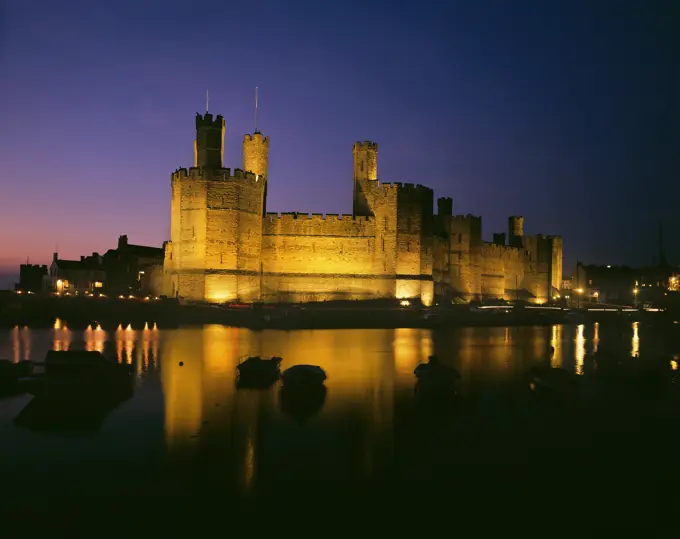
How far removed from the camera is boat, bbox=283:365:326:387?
16.5 metres

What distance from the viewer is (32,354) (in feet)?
75.3

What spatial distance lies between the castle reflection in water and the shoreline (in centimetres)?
149

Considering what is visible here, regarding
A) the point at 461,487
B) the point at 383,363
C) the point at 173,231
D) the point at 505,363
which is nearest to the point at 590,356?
the point at 505,363

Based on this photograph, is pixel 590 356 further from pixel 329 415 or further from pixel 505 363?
pixel 329 415

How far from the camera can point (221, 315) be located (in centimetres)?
3478

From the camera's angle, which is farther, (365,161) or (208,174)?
(365,161)

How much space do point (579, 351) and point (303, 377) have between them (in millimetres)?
16108

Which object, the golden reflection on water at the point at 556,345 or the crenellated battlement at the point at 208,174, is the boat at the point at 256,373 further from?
the crenellated battlement at the point at 208,174

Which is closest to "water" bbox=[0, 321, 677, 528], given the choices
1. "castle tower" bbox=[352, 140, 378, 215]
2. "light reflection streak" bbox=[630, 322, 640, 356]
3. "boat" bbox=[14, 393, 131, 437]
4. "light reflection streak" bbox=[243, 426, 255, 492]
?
"light reflection streak" bbox=[243, 426, 255, 492]

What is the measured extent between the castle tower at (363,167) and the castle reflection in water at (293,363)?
10974 mm

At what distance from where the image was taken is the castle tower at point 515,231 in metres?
→ 59.7

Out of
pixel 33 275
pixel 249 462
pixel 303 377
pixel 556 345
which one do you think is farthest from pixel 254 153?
pixel 33 275

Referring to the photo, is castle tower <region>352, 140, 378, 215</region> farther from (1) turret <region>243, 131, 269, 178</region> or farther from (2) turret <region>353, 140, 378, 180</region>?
(1) turret <region>243, 131, 269, 178</region>

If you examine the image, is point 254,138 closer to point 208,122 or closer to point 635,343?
point 208,122
